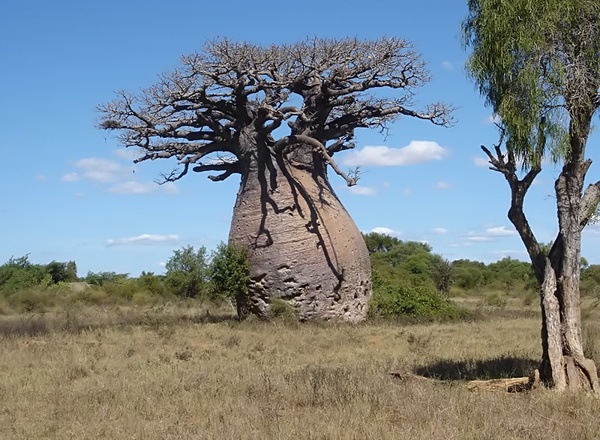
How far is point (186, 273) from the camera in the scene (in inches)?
984

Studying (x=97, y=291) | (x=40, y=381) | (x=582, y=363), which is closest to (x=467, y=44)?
(x=582, y=363)

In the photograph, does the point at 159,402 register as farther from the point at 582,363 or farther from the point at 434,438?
the point at 582,363

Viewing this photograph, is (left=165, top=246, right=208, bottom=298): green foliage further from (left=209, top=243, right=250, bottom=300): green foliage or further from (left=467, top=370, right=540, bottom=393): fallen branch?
(left=467, top=370, right=540, bottom=393): fallen branch

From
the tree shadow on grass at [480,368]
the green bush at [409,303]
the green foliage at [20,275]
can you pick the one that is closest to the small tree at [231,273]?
the green bush at [409,303]

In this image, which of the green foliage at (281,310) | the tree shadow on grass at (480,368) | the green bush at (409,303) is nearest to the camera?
the tree shadow on grass at (480,368)

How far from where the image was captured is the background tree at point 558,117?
6.72 metres

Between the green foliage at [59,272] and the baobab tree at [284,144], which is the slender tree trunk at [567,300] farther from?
the green foliage at [59,272]

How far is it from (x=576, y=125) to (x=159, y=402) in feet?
14.6

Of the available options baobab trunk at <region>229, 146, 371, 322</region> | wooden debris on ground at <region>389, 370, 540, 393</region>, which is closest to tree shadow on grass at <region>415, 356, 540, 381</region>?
wooden debris on ground at <region>389, 370, 540, 393</region>

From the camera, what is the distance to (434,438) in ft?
16.4

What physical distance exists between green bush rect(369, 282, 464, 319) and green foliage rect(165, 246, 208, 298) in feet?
28.9

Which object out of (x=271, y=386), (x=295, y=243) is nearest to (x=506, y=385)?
(x=271, y=386)

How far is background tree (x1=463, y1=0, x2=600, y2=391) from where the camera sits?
6.72 meters

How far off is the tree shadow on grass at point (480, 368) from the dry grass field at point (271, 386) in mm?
21
